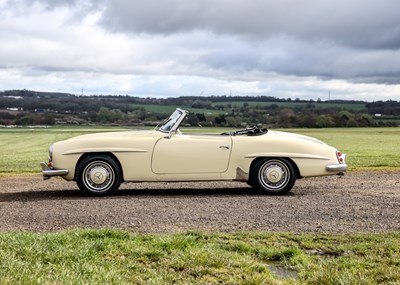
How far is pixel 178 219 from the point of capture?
7660 mm

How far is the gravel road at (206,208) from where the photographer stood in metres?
7.28

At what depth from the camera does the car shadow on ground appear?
975 centimetres

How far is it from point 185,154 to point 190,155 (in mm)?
86

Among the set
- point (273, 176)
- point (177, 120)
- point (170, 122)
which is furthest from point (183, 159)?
point (273, 176)

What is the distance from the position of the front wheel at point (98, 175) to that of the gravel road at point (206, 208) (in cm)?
25

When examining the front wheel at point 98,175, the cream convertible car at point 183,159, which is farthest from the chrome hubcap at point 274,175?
the front wheel at point 98,175

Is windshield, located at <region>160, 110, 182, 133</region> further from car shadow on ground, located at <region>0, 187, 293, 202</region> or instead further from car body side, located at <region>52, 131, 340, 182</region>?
car shadow on ground, located at <region>0, 187, 293, 202</region>

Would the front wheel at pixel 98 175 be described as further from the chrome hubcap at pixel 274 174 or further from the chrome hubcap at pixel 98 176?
the chrome hubcap at pixel 274 174

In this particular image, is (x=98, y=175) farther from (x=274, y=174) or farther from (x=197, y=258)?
(x=197, y=258)

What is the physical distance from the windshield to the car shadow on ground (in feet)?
3.65

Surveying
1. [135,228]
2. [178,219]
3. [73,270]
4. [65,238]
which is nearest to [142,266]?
[73,270]

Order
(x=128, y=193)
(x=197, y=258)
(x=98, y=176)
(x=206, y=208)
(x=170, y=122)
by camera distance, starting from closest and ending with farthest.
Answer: (x=197, y=258), (x=206, y=208), (x=98, y=176), (x=128, y=193), (x=170, y=122)

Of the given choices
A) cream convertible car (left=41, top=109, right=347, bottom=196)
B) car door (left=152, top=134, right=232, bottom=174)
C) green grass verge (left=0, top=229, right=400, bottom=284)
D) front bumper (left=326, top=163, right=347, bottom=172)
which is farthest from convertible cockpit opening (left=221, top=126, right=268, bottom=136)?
green grass verge (left=0, top=229, right=400, bottom=284)

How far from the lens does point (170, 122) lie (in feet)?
34.4
